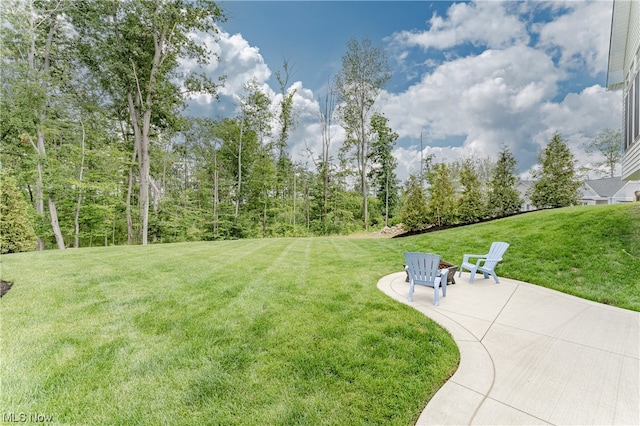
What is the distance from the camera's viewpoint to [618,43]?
9469 millimetres

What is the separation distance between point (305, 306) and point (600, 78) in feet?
53.1

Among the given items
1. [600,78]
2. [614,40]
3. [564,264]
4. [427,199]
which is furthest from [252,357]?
[600,78]

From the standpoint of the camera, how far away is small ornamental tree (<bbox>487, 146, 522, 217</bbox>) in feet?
35.8

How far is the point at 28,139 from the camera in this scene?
1120cm

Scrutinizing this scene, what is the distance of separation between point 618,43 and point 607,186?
23607 mm

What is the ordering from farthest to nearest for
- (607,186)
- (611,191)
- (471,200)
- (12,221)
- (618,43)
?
(607,186)
(611,191)
(471,200)
(12,221)
(618,43)

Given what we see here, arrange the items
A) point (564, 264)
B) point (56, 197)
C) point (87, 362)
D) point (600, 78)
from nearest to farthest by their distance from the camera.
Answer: point (87, 362) < point (564, 264) < point (600, 78) < point (56, 197)

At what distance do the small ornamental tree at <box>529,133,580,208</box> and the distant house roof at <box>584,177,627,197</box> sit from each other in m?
20.6

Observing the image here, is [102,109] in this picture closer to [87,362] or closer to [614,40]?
[87,362]

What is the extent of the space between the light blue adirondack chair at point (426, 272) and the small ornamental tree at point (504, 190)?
30.4 ft

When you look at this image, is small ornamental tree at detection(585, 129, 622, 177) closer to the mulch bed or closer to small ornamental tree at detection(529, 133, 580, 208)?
small ornamental tree at detection(529, 133, 580, 208)

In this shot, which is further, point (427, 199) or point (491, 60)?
point (427, 199)

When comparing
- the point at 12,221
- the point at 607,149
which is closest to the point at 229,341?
the point at 12,221
